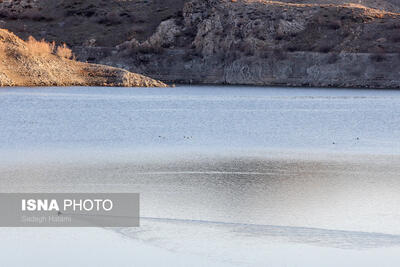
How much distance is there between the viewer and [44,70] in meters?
52.7

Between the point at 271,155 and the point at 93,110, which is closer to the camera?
the point at 271,155

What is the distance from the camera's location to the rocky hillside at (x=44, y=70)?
168 ft

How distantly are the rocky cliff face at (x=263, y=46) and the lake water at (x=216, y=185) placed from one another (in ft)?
129

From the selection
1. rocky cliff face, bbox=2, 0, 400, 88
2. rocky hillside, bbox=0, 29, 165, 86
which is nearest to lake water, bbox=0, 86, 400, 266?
rocky hillside, bbox=0, 29, 165, 86

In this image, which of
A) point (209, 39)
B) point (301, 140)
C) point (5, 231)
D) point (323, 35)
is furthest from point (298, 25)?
point (5, 231)

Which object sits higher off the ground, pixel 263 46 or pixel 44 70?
pixel 263 46

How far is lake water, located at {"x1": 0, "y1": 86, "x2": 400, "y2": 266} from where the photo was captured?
891cm

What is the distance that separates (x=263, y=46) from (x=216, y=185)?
57172 mm

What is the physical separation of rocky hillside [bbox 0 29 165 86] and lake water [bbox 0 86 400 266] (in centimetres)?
2575

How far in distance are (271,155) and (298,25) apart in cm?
5688

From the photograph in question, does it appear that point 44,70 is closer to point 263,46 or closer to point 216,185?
point 263,46

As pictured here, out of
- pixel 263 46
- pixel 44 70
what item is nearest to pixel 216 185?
pixel 44 70

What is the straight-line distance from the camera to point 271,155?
1708 centimetres

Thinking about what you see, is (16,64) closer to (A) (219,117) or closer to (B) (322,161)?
(A) (219,117)
